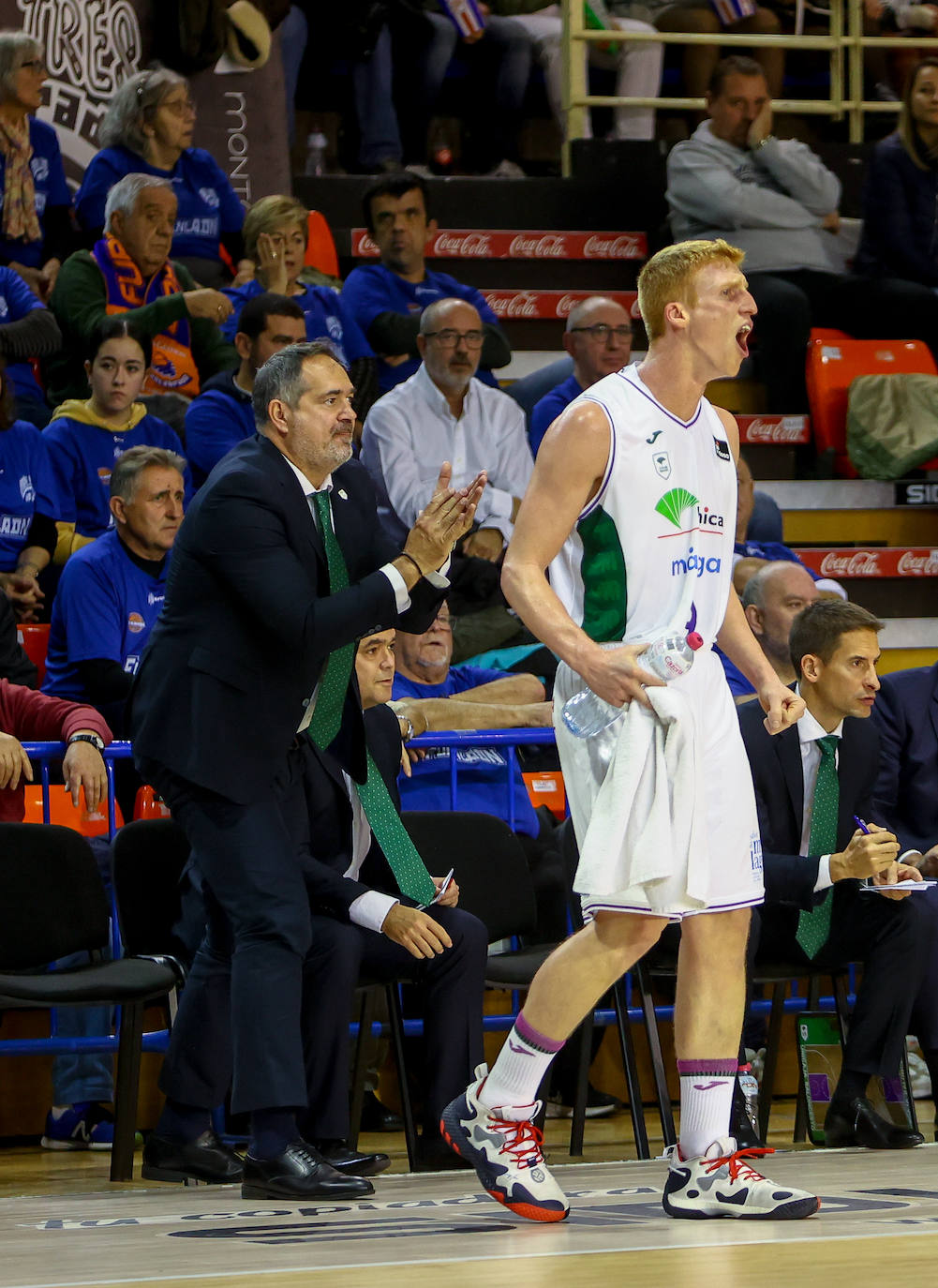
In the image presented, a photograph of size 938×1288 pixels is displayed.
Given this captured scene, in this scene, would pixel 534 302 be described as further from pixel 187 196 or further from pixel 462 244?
pixel 187 196

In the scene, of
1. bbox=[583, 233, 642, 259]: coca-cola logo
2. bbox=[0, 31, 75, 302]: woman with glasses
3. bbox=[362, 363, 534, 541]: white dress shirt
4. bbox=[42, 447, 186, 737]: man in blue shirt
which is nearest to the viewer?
bbox=[42, 447, 186, 737]: man in blue shirt

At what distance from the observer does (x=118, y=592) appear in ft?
18.5

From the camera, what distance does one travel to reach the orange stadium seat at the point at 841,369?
28.7ft

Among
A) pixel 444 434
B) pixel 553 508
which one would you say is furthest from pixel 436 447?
pixel 553 508

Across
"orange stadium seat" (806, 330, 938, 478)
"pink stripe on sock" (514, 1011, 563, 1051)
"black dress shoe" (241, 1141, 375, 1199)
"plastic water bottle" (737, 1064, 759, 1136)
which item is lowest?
"plastic water bottle" (737, 1064, 759, 1136)

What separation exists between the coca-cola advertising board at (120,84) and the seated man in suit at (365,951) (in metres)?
5.16

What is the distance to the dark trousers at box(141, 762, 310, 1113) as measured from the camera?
3527 millimetres

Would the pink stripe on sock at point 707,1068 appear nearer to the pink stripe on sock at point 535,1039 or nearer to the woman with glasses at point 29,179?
the pink stripe on sock at point 535,1039

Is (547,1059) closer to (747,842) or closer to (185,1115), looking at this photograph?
(747,842)

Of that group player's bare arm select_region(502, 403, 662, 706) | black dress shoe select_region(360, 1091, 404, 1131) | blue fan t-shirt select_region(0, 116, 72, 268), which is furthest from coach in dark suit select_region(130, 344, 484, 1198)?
blue fan t-shirt select_region(0, 116, 72, 268)

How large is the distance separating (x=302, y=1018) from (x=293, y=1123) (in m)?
0.37

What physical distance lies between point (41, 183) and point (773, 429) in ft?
11.2

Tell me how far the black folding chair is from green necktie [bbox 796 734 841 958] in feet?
4.88

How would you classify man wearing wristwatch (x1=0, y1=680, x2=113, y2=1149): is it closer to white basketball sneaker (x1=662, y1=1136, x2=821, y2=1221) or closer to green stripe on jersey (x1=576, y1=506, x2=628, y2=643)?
green stripe on jersey (x1=576, y1=506, x2=628, y2=643)
